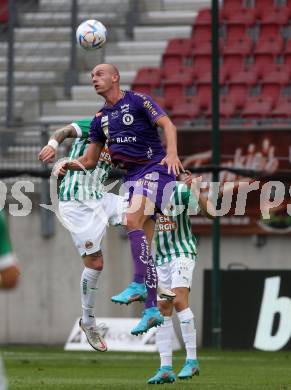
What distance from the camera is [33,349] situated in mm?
19281

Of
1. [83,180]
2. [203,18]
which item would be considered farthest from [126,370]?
[203,18]

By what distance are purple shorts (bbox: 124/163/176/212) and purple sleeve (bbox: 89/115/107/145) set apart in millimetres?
477

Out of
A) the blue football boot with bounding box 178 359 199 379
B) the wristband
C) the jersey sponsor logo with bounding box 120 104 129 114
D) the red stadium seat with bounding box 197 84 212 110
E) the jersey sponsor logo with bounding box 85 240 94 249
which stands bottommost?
the blue football boot with bounding box 178 359 199 379

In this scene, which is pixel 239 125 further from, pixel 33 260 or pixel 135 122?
pixel 135 122

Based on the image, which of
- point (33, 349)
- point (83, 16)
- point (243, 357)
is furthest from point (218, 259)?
point (83, 16)

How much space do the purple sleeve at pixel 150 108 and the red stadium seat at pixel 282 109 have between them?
869cm

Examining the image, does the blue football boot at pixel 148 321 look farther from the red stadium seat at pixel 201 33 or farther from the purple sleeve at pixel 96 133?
the red stadium seat at pixel 201 33

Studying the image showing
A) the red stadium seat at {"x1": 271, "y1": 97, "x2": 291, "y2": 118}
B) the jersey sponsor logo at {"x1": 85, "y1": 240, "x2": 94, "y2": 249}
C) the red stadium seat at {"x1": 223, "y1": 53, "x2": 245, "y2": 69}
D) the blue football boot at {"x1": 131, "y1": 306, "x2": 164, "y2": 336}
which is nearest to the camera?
the blue football boot at {"x1": 131, "y1": 306, "x2": 164, "y2": 336}

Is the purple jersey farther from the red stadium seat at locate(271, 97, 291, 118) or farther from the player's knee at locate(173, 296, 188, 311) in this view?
the red stadium seat at locate(271, 97, 291, 118)

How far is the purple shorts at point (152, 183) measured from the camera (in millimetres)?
11273

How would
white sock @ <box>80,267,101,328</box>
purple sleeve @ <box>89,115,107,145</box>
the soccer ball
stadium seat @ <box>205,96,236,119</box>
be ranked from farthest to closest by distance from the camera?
stadium seat @ <box>205,96,236,119</box> < white sock @ <box>80,267,101,328</box> < the soccer ball < purple sleeve @ <box>89,115,107,145</box>

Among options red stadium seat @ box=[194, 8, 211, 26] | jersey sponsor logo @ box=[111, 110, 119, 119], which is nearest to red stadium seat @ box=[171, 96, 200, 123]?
red stadium seat @ box=[194, 8, 211, 26]

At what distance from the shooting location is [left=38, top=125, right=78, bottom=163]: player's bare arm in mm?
11195

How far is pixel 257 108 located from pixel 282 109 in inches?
18.8
